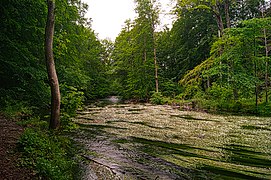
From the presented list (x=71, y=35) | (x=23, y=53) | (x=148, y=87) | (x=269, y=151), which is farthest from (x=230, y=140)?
(x=148, y=87)

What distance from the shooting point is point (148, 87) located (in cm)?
3083

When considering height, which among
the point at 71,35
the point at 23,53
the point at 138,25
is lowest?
the point at 23,53

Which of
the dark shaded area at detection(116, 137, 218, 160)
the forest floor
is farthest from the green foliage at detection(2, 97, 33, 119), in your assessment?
the dark shaded area at detection(116, 137, 218, 160)

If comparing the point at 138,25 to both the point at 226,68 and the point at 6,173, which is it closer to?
the point at 226,68

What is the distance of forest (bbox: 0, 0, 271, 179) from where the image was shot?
909cm

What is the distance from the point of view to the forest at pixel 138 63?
9.09 m

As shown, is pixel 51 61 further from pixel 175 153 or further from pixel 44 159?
pixel 175 153

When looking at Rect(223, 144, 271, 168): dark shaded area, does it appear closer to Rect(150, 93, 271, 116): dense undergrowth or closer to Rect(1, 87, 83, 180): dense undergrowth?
Rect(1, 87, 83, 180): dense undergrowth

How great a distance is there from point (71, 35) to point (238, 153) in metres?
12.7

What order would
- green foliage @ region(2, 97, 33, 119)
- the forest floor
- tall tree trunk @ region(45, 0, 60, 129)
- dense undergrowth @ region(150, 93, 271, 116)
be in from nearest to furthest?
the forest floor < tall tree trunk @ region(45, 0, 60, 129) < green foliage @ region(2, 97, 33, 119) < dense undergrowth @ region(150, 93, 271, 116)

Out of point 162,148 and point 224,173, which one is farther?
point 162,148

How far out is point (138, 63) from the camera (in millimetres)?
32531

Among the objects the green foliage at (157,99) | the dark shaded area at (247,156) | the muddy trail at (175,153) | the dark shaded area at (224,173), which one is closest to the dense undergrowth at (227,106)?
the green foliage at (157,99)

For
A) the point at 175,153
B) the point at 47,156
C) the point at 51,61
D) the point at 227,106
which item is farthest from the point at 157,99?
the point at 47,156
